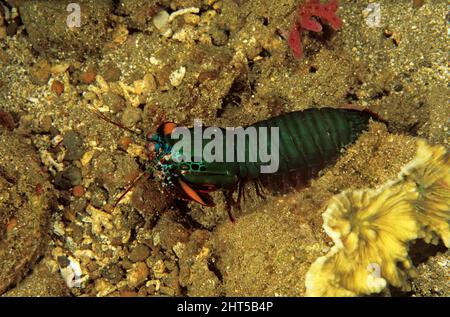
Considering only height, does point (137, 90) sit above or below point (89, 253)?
above

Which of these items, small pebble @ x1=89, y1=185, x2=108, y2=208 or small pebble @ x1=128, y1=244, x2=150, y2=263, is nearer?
small pebble @ x1=128, y1=244, x2=150, y2=263

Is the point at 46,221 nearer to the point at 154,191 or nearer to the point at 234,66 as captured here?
the point at 154,191

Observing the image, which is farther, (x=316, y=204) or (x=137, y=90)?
(x=137, y=90)

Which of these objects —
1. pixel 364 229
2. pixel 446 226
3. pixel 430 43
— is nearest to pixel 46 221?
pixel 364 229

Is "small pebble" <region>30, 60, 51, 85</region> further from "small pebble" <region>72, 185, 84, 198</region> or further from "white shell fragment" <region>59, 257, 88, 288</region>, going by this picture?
"white shell fragment" <region>59, 257, 88, 288</region>

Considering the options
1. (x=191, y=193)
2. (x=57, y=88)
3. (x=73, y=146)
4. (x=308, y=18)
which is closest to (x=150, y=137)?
(x=191, y=193)

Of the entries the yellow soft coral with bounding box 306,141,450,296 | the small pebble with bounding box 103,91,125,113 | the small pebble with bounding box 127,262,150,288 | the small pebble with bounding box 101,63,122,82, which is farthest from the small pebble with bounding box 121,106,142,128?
the yellow soft coral with bounding box 306,141,450,296
